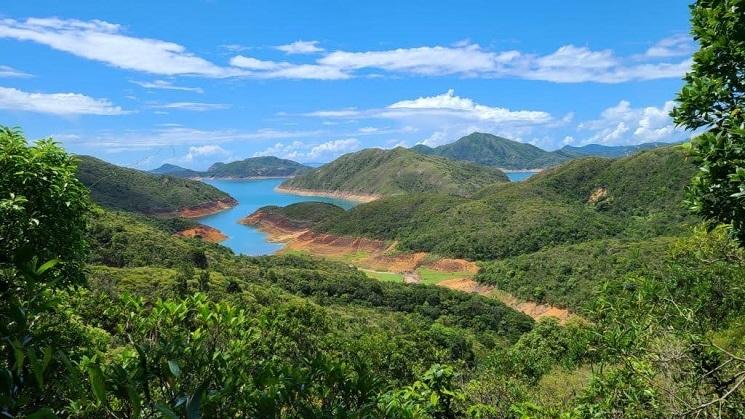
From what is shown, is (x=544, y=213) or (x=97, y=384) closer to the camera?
(x=97, y=384)

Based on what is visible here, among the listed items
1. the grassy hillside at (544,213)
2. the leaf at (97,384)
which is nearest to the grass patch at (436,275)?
the grassy hillside at (544,213)

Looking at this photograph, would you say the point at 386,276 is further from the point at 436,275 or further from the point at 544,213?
the point at 544,213

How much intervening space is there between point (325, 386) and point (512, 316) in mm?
49128

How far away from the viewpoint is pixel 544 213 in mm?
85250

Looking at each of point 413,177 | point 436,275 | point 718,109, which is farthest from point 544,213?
point 718,109

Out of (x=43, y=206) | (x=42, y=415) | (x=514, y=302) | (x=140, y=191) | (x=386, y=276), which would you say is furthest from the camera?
(x=140, y=191)

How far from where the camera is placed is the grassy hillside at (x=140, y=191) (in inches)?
4555

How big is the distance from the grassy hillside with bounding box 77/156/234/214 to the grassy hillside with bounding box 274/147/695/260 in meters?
47.4

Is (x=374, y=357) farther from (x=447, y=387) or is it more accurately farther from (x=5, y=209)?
(x=5, y=209)

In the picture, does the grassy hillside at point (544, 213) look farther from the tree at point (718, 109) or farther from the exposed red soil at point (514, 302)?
the tree at point (718, 109)

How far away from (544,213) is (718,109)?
84633 mm

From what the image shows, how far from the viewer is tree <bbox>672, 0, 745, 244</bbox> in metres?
4.57

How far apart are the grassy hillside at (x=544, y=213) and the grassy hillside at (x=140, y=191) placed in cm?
4742

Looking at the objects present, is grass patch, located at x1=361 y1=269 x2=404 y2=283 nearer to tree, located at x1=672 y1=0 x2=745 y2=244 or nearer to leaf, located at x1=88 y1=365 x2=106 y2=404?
tree, located at x1=672 y1=0 x2=745 y2=244
